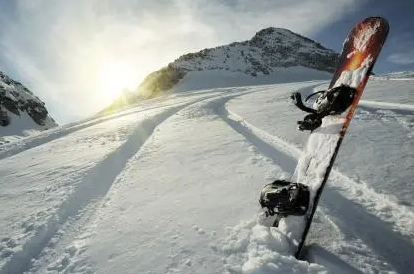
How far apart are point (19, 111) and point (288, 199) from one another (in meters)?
39.0

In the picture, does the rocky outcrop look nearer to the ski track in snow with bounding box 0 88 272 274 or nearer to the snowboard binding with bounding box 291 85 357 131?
the ski track in snow with bounding box 0 88 272 274

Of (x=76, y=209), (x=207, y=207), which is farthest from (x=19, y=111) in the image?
(x=207, y=207)

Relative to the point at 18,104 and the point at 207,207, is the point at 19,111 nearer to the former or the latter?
the point at 18,104

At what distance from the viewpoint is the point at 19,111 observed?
3569 cm

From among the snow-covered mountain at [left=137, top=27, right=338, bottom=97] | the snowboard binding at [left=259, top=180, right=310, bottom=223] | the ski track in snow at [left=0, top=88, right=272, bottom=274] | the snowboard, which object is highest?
the snow-covered mountain at [left=137, top=27, right=338, bottom=97]

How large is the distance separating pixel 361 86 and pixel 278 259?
66.9 inches

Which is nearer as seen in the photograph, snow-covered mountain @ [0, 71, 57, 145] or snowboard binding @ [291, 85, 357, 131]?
snowboard binding @ [291, 85, 357, 131]

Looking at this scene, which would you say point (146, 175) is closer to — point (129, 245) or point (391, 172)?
point (129, 245)

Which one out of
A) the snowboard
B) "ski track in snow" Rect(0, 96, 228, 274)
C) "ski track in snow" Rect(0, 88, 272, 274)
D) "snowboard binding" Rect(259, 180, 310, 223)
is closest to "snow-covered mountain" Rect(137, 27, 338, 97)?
"ski track in snow" Rect(0, 96, 228, 274)

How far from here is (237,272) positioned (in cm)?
286

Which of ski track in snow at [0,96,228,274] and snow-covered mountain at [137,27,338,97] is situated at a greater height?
snow-covered mountain at [137,27,338,97]

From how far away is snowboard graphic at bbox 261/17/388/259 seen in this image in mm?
2939

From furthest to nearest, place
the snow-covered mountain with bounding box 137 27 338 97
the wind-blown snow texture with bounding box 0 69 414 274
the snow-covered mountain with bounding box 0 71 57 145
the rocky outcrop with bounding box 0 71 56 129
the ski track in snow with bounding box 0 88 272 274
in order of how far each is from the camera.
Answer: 1. the snow-covered mountain with bounding box 137 27 338 97
2. the rocky outcrop with bounding box 0 71 56 129
3. the snow-covered mountain with bounding box 0 71 57 145
4. the ski track in snow with bounding box 0 88 272 274
5. the wind-blown snow texture with bounding box 0 69 414 274

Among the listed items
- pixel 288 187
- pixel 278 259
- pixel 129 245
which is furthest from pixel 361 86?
pixel 129 245
